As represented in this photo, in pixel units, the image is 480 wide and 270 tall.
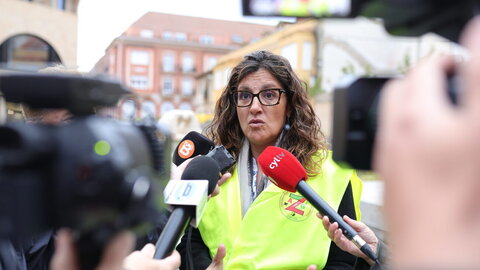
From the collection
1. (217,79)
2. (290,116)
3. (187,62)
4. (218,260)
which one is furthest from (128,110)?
(187,62)

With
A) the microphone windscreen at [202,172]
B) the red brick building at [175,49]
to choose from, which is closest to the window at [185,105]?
the red brick building at [175,49]

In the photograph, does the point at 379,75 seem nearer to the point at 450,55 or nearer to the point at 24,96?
the point at 450,55

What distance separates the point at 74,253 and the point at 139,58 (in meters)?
44.8

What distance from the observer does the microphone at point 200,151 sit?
1.97m

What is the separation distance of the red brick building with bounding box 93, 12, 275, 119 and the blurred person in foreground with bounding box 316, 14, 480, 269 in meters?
39.2

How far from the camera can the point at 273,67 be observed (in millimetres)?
2260

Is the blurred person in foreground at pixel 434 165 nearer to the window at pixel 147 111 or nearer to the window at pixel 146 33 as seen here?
the window at pixel 147 111

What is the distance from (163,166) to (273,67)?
4.74 ft

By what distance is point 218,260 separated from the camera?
5.97ft

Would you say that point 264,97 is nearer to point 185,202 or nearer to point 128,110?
point 185,202

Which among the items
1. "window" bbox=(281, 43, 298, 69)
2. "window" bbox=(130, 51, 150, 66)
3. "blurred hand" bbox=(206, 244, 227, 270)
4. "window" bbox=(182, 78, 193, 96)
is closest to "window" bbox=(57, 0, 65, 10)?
"window" bbox=(281, 43, 298, 69)

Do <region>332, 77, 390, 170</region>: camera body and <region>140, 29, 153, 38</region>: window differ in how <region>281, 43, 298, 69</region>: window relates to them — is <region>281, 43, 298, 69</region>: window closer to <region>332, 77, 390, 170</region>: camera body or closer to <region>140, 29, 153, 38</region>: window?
<region>332, 77, 390, 170</region>: camera body

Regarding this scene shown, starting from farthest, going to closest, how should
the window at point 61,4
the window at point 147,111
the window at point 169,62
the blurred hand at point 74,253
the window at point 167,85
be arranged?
1. the window at point 167,85
2. the window at point 169,62
3. the window at point 61,4
4. the window at point 147,111
5. the blurred hand at point 74,253

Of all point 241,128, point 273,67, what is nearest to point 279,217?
point 241,128
